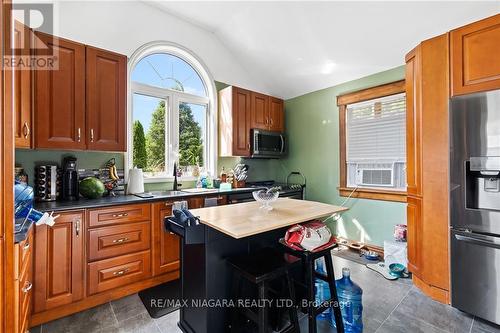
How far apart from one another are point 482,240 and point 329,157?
2.07 metres

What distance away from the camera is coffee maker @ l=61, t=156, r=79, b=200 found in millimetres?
2230

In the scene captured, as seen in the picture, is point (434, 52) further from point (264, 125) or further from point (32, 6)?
point (32, 6)

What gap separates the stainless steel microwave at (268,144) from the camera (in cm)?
366

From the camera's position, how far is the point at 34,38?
1920 mm

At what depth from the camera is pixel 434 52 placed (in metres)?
2.11

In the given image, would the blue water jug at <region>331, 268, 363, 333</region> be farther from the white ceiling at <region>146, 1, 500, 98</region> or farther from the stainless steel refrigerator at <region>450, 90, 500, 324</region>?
the white ceiling at <region>146, 1, 500, 98</region>

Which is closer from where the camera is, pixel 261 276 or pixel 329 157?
pixel 261 276

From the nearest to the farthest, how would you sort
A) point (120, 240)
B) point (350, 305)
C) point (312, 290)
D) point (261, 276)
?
point (261, 276) → point (312, 290) → point (350, 305) → point (120, 240)

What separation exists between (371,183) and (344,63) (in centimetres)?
170

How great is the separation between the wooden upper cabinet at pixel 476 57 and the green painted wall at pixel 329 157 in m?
0.93

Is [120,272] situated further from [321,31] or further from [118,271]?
[321,31]

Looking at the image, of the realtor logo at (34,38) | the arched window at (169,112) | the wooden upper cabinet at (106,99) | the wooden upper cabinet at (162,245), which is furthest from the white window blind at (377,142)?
the realtor logo at (34,38)

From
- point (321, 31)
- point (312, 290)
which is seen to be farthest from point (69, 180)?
point (321, 31)

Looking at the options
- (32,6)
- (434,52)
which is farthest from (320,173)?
(32,6)
